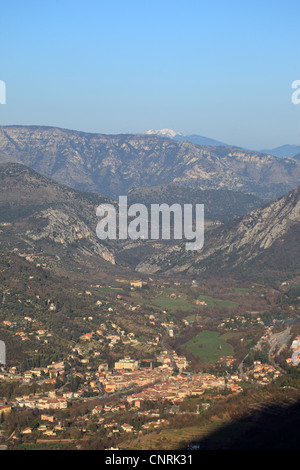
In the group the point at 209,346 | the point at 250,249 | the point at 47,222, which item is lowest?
the point at 209,346

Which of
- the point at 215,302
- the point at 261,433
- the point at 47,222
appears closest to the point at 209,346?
the point at 215,302

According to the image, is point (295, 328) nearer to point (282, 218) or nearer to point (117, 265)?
point (282, 218)

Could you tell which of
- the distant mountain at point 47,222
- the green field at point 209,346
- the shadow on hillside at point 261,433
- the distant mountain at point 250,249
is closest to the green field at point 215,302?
the distant mountain at point 250,249

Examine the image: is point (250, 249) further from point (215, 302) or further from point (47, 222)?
point (47, 222)

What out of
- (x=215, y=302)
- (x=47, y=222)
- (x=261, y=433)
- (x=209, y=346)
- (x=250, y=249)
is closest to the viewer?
(x=261, y=433)

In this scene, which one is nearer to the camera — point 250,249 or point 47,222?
point 250,249

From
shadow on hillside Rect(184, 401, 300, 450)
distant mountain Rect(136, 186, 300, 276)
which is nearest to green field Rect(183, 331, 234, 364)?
shadow on hillside Rect(184, 401, 300, 450)

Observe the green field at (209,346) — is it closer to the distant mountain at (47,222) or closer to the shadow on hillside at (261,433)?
the shadow on hillside at (261,433)

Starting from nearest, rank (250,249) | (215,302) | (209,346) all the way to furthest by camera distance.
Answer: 1. (209,346)
2. (215,302)
3. (250,249)

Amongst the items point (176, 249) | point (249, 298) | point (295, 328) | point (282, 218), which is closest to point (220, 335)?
point (295, 328)
